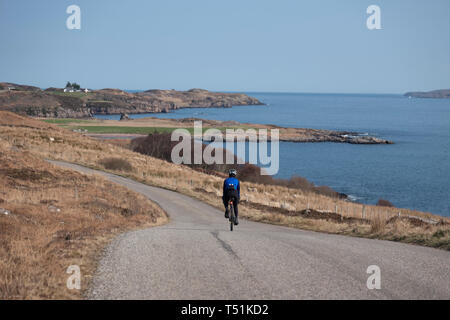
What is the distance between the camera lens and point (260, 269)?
31.4 feet

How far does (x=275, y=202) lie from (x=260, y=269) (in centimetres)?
2735

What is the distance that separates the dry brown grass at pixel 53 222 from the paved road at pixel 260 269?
29.2 inches

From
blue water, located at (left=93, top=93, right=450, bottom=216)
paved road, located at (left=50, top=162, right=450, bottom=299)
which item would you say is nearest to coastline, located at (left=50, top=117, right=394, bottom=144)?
blue water, located at (left=93, top=93, right=450, bottom=216)

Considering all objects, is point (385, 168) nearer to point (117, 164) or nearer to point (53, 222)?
point (117, 164)

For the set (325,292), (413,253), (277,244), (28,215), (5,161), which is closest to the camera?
(325,292)

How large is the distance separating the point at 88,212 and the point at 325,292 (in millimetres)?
12843

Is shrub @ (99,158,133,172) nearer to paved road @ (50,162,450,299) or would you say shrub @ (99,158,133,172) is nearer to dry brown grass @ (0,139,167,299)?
dry brown grass @ (0,139,167,299)

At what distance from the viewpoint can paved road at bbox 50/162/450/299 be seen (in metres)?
7.94

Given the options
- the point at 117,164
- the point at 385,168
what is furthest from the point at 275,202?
the point at 385,168

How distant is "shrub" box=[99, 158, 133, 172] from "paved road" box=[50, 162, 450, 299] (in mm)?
36368

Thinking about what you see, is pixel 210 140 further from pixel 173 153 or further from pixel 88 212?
pixel 88 212

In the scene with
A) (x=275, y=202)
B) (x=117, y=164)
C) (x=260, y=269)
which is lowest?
(x=275, y=202)
